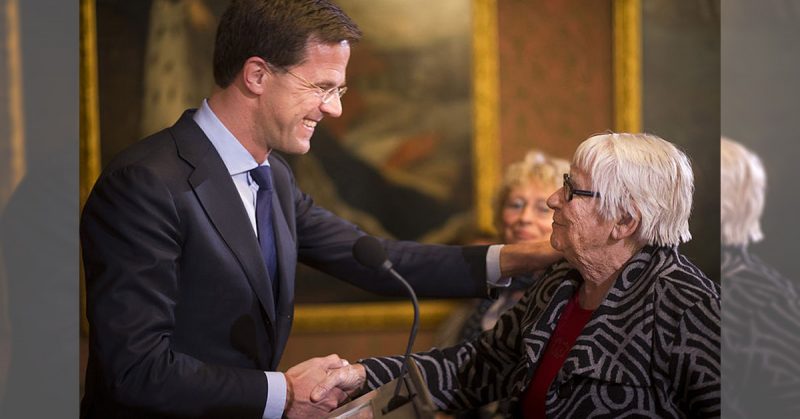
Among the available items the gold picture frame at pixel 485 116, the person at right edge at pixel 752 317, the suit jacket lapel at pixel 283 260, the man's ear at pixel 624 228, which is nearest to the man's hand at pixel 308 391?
the suit jacket lapel at pixel 283 260

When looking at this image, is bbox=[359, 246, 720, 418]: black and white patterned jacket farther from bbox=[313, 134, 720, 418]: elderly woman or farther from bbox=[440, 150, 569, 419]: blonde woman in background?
bbox=[440, 150, 569, 419]: blonde woman in background

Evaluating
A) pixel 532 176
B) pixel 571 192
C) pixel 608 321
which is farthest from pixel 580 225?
pixel 532 176

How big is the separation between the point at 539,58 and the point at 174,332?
2.67 m

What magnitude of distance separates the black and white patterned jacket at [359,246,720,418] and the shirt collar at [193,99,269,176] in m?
0.77

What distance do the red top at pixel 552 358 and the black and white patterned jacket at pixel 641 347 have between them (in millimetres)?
17

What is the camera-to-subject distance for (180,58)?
4211 millimetres

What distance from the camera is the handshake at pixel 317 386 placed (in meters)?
2.08

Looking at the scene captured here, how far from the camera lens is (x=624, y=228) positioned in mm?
2133

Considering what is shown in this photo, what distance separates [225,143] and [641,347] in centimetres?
104

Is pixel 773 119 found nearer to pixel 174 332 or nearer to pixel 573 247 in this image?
pixel 573 247

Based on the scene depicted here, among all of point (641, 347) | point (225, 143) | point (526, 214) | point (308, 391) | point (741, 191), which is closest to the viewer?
point (741, 191)

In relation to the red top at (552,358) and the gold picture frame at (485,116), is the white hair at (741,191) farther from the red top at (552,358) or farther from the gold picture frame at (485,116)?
the gold picture frame at (485,116)

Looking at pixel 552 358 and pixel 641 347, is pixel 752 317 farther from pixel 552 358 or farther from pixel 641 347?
pixel 552 358
